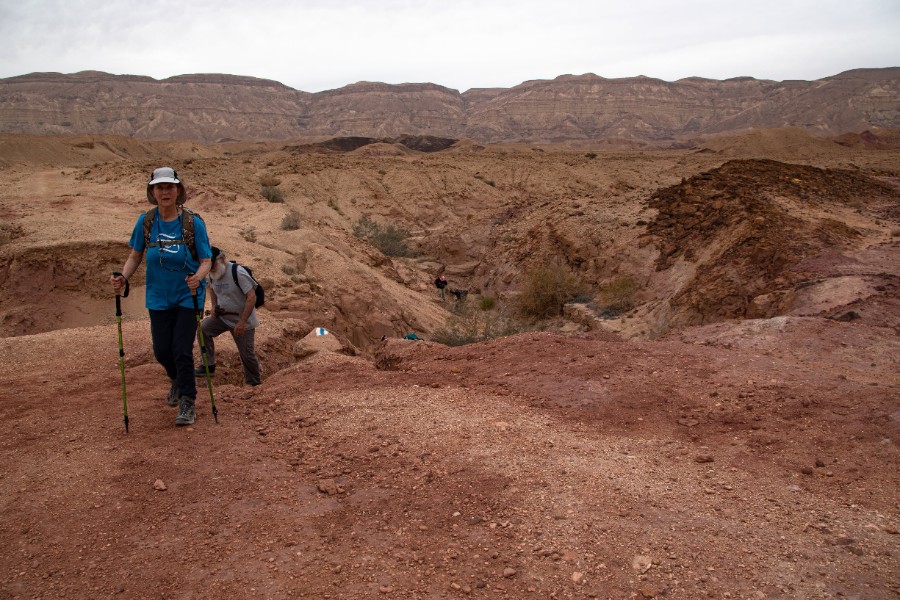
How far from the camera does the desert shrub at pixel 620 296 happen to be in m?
14.4

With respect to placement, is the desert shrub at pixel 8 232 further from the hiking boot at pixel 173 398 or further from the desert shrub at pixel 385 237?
the desert shrub at pixel 385 237

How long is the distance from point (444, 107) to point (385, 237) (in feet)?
311

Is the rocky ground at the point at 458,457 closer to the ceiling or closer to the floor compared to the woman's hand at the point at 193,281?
closer to the floor

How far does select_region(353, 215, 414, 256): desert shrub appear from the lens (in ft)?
72.3

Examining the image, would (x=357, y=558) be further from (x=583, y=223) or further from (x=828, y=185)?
(x=828, y=185)

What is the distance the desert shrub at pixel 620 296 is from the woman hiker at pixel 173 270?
11101mm

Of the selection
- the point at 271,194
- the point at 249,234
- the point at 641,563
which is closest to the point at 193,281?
the point at 641,563

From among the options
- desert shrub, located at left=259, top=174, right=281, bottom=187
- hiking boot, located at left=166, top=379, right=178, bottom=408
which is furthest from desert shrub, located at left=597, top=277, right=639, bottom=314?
desert shrub, located at left=259, top=174, right=281, bottom=187

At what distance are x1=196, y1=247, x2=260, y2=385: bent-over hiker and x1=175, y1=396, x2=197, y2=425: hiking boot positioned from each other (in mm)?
948

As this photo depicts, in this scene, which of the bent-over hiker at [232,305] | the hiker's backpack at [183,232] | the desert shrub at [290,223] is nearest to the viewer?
the hiker's backpack at [183,232]

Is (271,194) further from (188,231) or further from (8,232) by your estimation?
(188,231)

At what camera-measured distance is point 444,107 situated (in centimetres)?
11200

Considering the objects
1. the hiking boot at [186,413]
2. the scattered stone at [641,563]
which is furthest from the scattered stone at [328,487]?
the scattered stone at [641,563]

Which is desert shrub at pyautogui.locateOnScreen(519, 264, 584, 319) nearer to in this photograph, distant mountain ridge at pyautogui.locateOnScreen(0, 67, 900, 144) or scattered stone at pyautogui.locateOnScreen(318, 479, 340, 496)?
scattered stone at pyautogui.locateOnScreen(318, 479, 340, 496)
